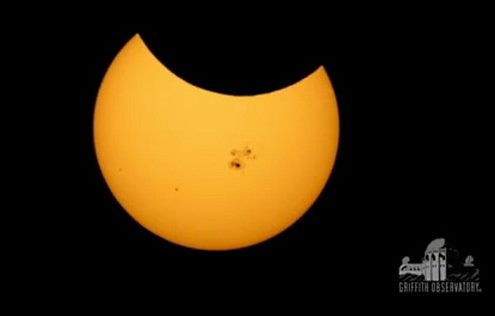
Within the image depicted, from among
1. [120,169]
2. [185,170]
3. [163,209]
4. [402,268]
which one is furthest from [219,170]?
[402,268]

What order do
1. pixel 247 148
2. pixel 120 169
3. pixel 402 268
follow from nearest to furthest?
pixel 247 148 → pixel 120 169 → pixel 402 268

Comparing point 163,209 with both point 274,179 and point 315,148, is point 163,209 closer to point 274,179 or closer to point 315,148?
point 274,179

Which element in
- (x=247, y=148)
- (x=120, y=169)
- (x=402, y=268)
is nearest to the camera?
(x=247, y=148)

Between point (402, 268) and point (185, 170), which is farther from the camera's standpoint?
point (402, 268)

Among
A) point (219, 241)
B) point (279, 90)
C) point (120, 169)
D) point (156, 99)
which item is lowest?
point (219, 241)

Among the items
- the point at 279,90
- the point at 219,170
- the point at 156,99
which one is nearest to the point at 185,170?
the point at 219,170

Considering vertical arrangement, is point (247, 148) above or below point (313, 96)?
below
